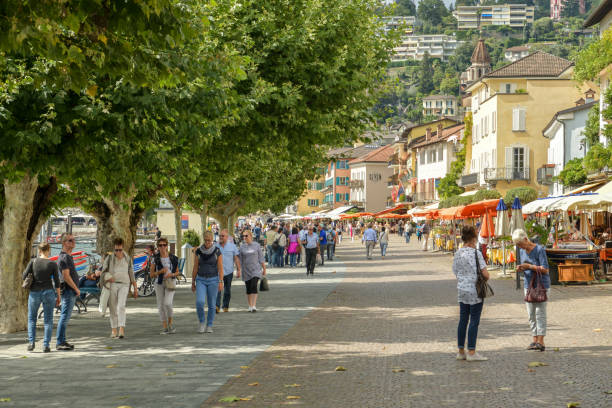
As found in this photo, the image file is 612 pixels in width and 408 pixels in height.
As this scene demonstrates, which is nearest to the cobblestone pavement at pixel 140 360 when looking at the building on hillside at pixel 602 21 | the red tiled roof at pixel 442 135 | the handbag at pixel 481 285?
the handbag at pixel 481 285

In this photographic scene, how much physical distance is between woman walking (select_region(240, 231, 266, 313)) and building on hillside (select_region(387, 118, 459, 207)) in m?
86.9

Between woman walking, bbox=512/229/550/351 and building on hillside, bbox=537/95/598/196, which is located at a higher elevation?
building on hillside, bbox=537/95/598/196

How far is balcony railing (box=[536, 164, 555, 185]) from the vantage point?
5912 cm

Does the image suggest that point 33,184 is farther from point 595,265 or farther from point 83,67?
point 595,265

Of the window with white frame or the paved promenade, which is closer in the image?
the paved promenade

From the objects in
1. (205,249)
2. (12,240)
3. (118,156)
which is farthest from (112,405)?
(12,240)

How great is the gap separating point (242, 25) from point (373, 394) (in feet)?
34.7

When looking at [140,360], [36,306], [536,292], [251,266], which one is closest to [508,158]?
[251,266]

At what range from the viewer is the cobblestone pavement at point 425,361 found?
824cm

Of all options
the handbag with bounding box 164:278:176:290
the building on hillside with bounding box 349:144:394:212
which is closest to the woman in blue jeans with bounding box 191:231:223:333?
the handbag with bounding box 164:278:176:290

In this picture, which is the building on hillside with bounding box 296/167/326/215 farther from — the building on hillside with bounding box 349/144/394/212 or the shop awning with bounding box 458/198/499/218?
Result: the shop awning with bounding box 458/198/499/218

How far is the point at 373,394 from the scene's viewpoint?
27.7 ft

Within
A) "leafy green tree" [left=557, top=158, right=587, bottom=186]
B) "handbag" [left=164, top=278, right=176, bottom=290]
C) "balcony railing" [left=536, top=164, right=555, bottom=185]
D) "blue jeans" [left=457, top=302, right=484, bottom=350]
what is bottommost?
"blue jeans" [left=457, top=302, right=484, bottom=350]

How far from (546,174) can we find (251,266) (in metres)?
44.5
